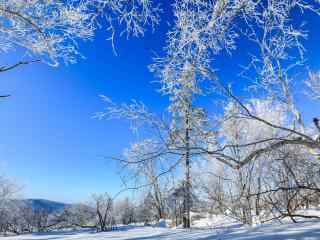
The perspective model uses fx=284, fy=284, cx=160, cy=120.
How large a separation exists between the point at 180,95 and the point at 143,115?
0.42 m

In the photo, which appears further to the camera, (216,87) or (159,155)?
(216,87)

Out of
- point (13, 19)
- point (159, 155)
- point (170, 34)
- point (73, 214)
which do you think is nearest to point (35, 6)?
point (13, 19)

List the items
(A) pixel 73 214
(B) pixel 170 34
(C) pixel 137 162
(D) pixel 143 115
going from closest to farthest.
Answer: (C) pixel 137 162 → (D) pixel 143 115 → (B) pixel 170 34 → (A) pixel 73 214

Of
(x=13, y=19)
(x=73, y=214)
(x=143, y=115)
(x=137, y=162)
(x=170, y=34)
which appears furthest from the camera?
(x=73, y=214)

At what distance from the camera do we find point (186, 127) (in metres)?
2.56

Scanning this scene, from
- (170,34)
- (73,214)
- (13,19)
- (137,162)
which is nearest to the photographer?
(137,162)

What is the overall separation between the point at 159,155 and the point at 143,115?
420 mm

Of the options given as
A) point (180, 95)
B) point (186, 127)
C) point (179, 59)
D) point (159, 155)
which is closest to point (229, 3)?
point (179, 59)

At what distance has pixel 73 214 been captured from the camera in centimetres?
5022

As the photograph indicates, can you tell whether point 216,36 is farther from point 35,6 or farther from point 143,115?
point 35,6

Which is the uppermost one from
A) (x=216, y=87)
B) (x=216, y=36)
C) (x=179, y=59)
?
(x=216, y=36)

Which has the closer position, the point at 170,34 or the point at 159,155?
the point at 159,155

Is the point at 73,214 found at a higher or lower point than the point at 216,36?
lower

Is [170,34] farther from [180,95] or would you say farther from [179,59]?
[180,95]
